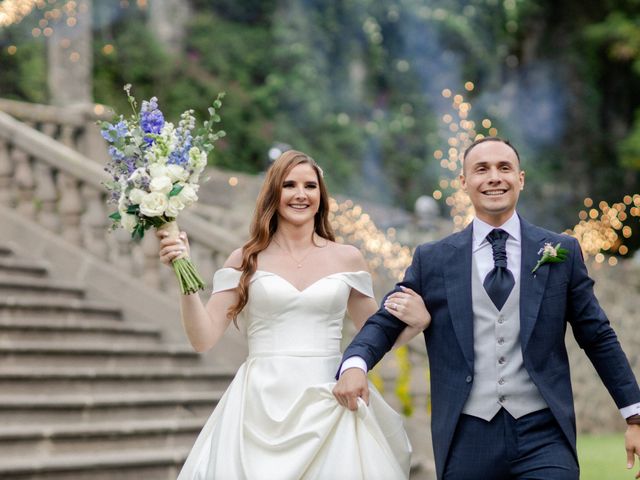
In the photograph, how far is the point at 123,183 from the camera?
4.37 meters

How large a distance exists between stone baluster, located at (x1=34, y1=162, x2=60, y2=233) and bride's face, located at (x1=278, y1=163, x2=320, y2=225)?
18.5 feet

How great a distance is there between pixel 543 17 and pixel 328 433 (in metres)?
19.2

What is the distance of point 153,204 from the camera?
4.30m

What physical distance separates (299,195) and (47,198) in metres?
5.78

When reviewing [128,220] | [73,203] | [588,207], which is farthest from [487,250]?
[588,207]

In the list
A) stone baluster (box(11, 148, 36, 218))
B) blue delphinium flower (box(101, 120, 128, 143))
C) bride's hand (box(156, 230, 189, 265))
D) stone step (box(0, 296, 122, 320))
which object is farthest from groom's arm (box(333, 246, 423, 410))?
stone baluster (box(11, 148, 36, 218))

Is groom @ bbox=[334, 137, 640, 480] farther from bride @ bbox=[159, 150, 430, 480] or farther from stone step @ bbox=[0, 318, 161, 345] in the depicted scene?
stone step @ bbox=[0, 318, 161, 345]

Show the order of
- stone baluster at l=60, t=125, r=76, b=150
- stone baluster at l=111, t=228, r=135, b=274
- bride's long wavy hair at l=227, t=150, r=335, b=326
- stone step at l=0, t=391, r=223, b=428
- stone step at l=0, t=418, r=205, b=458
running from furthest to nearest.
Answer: stone baluster at l=60, t=125, r=76, b=150
stone baluster at l=111, t=228, r=135, b=274
stone step at l=0, t=391, r=223, b=428
stone step at l=0, t=418, r=205, b=458
bride's long wavy hair at l=227, t=150, r=335, b=326

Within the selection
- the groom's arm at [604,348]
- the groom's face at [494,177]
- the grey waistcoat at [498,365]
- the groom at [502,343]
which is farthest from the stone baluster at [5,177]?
the groom's arm at [604,348]

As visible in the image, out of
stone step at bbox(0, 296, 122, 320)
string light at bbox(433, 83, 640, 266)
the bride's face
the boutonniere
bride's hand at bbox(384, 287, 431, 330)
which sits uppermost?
string light at bbox(433, 83, 640, 266)

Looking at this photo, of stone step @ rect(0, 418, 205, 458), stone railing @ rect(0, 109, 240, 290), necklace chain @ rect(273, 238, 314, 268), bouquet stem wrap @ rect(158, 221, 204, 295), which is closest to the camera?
bouquet stem wrap @ rect(158, 221, 204, 295)

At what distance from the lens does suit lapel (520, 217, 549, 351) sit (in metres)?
4.00

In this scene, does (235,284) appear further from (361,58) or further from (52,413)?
(361,58)

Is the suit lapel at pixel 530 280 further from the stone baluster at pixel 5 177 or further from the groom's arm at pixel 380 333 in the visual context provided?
the stone baluster at pixel 5 177
